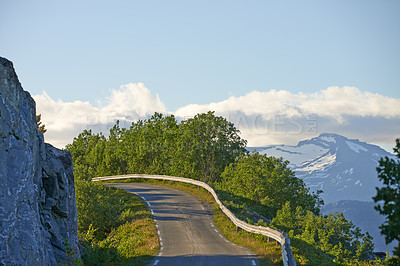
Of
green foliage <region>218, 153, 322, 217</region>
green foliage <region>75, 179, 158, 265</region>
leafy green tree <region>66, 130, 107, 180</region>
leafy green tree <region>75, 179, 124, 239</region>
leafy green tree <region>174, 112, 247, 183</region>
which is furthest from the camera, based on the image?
leafy green tree <region>66, 130, 107, 180</region>

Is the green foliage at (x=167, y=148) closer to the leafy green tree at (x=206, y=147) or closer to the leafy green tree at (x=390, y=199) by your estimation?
the leafy green tree at (x=206, y=147)

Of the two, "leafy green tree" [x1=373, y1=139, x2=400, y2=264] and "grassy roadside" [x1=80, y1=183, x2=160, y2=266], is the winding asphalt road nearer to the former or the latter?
"grassy roadside" [x1=80, y1=183, x2=160, y2=266]

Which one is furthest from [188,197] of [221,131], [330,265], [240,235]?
[221,131]

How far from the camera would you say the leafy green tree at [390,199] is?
28.8 ft

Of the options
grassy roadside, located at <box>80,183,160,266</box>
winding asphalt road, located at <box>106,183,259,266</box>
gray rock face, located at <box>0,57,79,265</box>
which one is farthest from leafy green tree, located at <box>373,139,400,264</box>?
grassy roadside, located at <box>80,183,160,266</box>

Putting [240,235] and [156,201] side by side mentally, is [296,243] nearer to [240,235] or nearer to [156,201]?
[240,235]

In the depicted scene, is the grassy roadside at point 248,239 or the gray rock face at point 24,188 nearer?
the gray rock face at point 24,188

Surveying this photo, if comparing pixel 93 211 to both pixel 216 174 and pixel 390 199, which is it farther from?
pixel 216 174

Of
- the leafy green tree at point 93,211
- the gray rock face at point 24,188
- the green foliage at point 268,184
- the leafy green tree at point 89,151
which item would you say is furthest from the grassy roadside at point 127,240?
the leafy green tree at point 89,151

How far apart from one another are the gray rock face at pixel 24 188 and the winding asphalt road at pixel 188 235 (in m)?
6.05

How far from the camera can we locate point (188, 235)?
26.5 m

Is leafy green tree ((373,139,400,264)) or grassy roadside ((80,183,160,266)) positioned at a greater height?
leafy green tree ((373,139,400,264))

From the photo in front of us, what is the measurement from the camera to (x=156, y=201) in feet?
124

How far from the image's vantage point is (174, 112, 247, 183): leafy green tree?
66.4 metres
